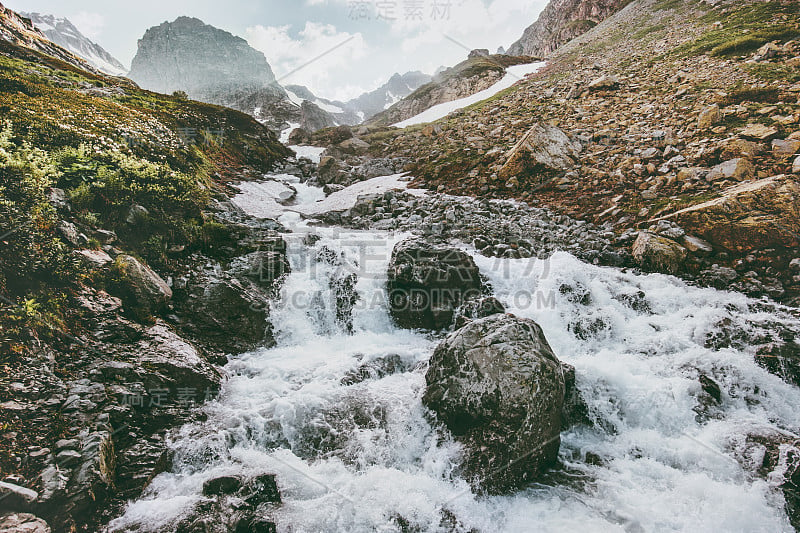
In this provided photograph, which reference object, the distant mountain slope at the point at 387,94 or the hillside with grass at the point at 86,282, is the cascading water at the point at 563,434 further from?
the distant mountain slope at the point at 387,94

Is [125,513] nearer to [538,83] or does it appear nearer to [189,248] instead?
[189,248]

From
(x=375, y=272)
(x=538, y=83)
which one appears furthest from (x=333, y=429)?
(x=538, y=83)

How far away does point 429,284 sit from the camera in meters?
9.71

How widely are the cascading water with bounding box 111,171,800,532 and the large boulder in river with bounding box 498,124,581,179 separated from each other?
→ 747cm

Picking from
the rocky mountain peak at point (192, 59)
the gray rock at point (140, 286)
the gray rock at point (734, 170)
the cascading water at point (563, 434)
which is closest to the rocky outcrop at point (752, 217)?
the gray rock at point (734, 170)

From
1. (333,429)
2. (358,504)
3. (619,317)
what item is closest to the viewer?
(358,504)

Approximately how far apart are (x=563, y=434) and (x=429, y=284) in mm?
4943

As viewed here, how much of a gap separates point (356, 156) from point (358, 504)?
93.0 ft

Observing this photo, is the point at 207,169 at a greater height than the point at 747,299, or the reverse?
the point at 207,169

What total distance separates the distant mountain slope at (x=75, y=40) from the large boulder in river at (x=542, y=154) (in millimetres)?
195786

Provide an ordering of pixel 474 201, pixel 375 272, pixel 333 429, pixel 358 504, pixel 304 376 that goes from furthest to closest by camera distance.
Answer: pixel 474 201 → pixel 375 272 → pixel 304 376 → pixel 333 429 → pixel 358 504

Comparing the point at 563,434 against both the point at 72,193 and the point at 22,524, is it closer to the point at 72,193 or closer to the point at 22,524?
the point at 22,524

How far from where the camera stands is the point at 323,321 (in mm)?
10062

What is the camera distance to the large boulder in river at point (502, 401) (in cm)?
526
